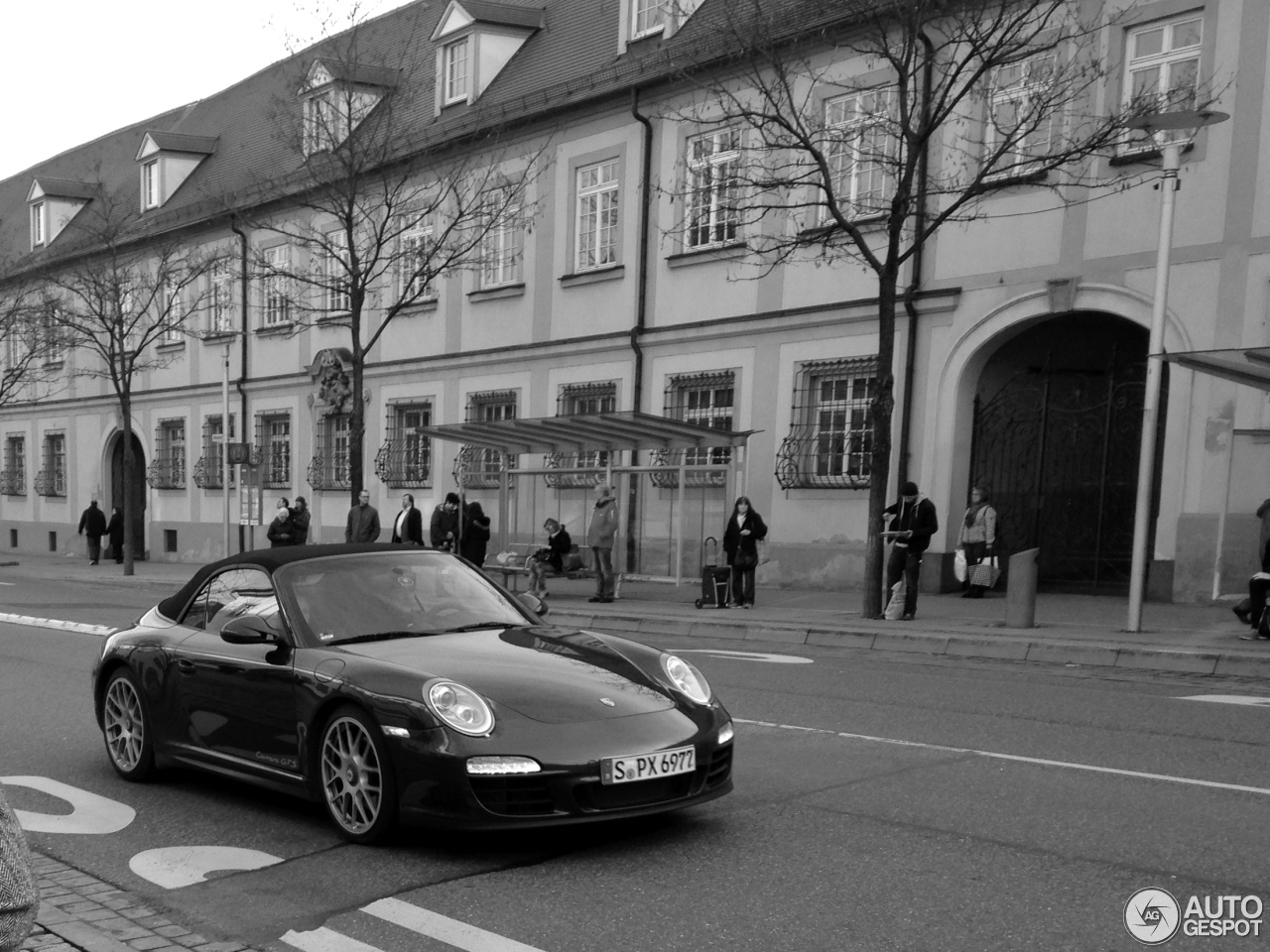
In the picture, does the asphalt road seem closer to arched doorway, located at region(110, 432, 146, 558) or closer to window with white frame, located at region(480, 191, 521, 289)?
window with white frame, located at region(480, 191, 521, 289)

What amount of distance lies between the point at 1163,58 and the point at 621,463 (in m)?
10.4

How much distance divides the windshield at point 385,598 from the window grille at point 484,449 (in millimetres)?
19073

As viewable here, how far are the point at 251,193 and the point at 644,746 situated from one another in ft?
102

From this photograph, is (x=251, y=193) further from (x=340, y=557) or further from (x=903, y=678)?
(x=340, y=557)

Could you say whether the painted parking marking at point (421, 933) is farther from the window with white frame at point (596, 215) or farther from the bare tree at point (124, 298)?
the bare tree at point (124, 298)

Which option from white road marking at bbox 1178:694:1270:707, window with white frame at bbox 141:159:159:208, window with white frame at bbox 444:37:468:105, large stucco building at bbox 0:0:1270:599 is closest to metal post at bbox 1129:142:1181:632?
large stucco building at bbox 0:0:1270:599

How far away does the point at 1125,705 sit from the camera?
9.82m

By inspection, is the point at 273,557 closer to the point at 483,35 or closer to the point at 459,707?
the point at 459,707

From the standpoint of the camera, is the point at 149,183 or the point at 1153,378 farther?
the point at 149,183

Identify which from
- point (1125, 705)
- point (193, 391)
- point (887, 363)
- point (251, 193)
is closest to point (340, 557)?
point (1125, 705)

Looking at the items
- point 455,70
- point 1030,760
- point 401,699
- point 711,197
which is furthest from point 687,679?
point 455,70

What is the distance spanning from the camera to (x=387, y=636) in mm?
6367

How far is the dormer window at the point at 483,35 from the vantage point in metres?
28.7

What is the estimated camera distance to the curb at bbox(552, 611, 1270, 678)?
12.1 metres
